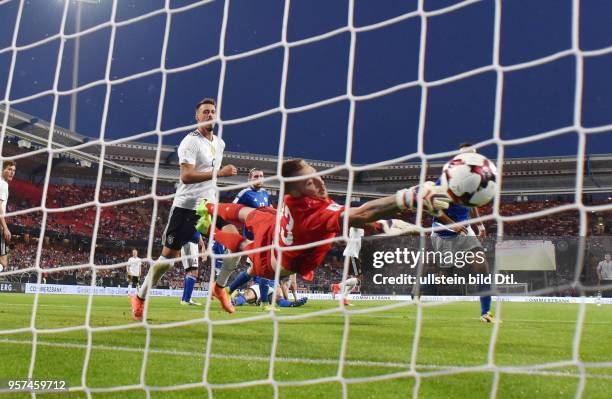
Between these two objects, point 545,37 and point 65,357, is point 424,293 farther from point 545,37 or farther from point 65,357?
point 545,37

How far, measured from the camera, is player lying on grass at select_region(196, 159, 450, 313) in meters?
3.24

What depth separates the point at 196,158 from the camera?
5.60 metres

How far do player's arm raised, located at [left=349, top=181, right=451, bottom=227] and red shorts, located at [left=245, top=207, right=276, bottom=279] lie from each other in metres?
1.06

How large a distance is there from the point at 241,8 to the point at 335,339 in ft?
146

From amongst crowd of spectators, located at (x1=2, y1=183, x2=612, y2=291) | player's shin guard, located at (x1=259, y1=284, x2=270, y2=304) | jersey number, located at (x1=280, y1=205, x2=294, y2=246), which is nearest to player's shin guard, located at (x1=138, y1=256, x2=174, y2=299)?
jersey number, located at (x1=280, y1=205, x2=294, y2=246)

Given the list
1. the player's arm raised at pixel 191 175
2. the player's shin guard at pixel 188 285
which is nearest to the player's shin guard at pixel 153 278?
the player's arm raised at pixel 191 175

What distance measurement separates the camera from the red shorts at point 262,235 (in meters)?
4.70

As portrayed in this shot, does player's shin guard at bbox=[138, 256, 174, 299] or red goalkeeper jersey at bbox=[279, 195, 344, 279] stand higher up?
red goalkeeper jersey at bbox=[279, 195, 344, 279]

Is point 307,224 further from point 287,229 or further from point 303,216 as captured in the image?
point 287,229

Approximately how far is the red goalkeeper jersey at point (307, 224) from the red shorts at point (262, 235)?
225 mm

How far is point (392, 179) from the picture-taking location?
32406 mm

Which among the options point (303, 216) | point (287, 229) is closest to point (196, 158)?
point (287, 229)

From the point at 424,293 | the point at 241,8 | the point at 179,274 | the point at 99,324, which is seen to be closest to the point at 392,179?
the point at 179,274

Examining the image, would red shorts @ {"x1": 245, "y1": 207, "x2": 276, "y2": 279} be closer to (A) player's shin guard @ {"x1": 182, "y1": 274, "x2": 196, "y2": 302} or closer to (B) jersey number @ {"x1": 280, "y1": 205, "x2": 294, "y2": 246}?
(B) jersey number @ {"x1": 280, "y1": 205, "x2": 294, "y2": 246}
